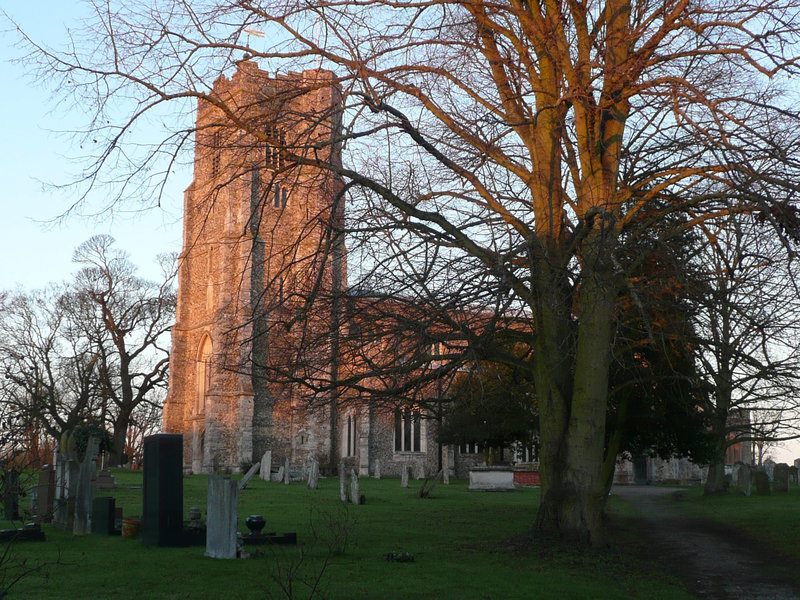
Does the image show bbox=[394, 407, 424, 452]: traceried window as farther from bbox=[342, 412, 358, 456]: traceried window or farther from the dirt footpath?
the dirt footpath

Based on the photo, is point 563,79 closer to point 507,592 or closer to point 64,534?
point 507,592

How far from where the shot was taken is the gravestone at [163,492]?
10594 millimetres

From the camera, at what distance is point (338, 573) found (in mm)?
8758

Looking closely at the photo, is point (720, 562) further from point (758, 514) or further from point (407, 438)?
point (407, 438)

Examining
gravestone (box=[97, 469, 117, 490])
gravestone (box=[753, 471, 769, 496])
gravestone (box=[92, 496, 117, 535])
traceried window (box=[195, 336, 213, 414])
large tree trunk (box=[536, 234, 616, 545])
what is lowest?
gravestone (box=[753, 471, 769, 496])

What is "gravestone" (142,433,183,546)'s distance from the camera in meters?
10.6

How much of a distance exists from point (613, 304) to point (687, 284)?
1164 millimetres

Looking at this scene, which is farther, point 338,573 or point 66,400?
point 66,400

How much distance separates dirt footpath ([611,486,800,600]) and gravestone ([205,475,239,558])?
5191 millimetres

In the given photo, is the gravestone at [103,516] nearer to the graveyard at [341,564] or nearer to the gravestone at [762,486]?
the graveyard at [341,564]

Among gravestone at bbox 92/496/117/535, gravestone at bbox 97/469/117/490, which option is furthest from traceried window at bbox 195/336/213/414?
gravestone at bbox 92/496/117/535

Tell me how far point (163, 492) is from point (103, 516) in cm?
243

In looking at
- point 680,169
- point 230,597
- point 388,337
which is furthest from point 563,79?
point 230,597

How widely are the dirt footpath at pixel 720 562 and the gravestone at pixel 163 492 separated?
20.7 ft
